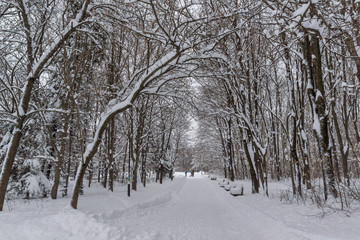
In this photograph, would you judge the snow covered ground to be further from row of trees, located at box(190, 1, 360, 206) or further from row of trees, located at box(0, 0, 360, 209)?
row of trees, located at box(190, 1, 360, 206)

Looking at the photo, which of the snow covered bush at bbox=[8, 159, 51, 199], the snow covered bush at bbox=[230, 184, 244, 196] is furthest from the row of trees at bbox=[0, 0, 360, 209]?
the snow covered bush at bbox=[230, 184, 244, 196]

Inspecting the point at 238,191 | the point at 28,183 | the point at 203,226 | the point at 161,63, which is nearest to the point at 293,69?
the point at 238,191

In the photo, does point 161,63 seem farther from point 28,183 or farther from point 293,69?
point 293,69

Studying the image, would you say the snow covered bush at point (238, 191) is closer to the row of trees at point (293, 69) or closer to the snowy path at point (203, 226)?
the row of trees at point (293, 69)

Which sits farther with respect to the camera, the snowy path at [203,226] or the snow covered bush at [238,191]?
the snow covered bush at [238,191]

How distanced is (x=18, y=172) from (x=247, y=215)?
33.3 ft

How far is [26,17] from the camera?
23.0 ft

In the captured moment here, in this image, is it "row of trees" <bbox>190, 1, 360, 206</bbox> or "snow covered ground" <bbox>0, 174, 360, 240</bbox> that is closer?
"snow covered ground" <bbox>0, 174, 360, 240</bbox>

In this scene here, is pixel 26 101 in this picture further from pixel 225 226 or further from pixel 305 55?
pixel 305 55

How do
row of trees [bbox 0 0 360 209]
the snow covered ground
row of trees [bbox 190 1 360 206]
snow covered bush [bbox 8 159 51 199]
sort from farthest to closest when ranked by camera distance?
1. snow covered bush [bbox 8 159 51 199]
2. row of trees [bbox 0 0 360 209]
3. row of trees [bbox 190 1 360 206]
4. the snow covered ground

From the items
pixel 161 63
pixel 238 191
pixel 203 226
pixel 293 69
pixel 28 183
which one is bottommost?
pixel 203 226

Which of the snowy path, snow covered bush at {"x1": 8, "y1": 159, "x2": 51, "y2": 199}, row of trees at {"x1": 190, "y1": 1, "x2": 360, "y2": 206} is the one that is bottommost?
the snowy path

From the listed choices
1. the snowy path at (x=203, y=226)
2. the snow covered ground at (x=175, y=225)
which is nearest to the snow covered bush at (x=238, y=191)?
the snowy path at (x=203, y=226)

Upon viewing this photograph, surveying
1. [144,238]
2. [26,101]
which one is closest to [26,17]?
[26,101]
